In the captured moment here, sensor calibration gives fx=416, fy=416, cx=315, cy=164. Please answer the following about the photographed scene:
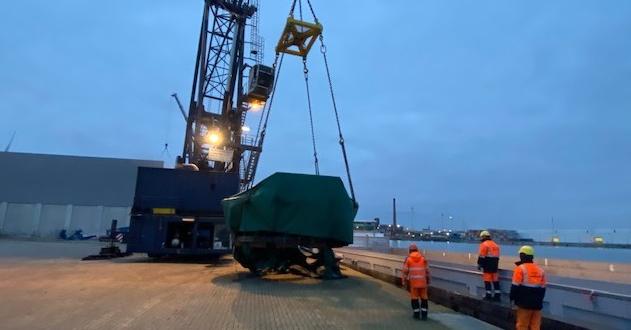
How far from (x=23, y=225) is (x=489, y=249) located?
2056 inches

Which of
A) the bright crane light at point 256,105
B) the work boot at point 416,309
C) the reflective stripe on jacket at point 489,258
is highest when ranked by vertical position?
the bright crane light at point 256,105

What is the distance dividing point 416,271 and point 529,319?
2016mm

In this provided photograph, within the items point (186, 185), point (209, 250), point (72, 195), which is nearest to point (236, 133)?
point (186, 185)

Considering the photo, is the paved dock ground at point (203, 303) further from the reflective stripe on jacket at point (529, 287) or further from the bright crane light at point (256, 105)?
the bright crane light at point (256, 105)

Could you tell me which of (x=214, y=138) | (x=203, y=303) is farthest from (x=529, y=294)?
(x=214, y=138)

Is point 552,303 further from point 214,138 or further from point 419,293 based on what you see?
point 214,138

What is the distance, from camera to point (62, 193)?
157ft

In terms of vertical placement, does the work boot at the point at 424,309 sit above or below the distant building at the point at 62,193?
below

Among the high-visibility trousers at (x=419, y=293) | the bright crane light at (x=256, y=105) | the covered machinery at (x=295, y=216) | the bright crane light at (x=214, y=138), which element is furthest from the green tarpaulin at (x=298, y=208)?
the bright crane light at (x=214, y=138)

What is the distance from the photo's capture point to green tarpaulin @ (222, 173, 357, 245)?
10.9 m

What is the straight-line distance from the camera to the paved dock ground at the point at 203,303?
20.6 feet

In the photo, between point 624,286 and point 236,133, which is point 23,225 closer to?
point 236,133

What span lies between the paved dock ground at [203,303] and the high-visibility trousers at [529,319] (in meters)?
1.15

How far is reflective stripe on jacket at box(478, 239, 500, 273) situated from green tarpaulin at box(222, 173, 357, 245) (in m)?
4.19
